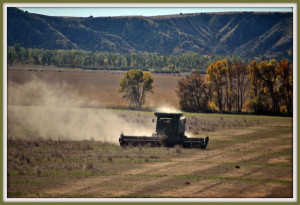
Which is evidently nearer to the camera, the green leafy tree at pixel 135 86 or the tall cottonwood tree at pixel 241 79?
the tall cottonwood tree at pixel 241 79

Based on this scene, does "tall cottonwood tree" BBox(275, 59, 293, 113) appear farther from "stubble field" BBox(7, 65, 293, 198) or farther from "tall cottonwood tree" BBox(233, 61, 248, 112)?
"tall cottonwood tree" BBox(233, 61, 248, 112)

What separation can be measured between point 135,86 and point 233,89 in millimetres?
19719

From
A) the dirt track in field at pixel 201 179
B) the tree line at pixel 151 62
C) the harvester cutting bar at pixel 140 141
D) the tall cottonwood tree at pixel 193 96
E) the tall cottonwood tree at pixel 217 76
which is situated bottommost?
the dirt track in field at pixel 201 179

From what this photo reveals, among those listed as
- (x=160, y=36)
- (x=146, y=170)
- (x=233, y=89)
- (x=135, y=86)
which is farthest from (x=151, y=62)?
(x=146, y=170)

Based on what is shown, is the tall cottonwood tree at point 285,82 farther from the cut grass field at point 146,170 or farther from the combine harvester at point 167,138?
the combine harvester at point 167,138

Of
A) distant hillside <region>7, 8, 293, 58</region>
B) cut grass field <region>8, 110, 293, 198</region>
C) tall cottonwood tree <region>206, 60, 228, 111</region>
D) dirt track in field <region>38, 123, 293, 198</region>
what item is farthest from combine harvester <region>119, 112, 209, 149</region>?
tall cottonwood tree <region>206, 60, 228, 111</region>

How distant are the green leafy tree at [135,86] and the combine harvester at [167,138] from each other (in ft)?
168

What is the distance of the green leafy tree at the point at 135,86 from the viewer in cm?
8338

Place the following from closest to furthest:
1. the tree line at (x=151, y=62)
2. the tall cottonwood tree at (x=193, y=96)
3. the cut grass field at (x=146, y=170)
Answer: the cut grass field at (x=146, y=170), the tall cottonwood tree at (x=193, y=96), the tree line at (x=151, y=62)

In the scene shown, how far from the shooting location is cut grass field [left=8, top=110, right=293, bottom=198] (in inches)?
728

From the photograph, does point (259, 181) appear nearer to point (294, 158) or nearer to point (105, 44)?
point (294, 158)

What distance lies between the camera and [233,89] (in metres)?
76.4

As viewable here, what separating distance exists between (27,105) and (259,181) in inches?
1724

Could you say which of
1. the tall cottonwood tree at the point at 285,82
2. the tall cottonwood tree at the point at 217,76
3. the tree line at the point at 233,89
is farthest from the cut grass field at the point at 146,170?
the tall cottonwood tree at the point at 217,76
